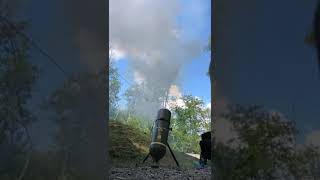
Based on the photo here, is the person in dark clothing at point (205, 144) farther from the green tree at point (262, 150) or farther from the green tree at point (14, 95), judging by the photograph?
the green tree at point (14, 95)

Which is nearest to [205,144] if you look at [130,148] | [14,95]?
[130,148]

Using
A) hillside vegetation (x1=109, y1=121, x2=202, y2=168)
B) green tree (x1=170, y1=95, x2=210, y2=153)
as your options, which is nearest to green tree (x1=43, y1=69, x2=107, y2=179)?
hillside vegetation (x1=109, y1=121, x2=202, y2=168)

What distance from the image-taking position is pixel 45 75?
135 inches

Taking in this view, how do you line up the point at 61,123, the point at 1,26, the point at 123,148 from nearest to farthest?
1. the point at 1,26
2. the point at 61,123
3. the point at 123,148

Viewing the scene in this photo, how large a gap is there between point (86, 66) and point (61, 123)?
1.61 ft

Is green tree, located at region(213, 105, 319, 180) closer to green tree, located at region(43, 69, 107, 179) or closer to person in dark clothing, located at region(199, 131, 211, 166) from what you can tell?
green tree, located at region(43, 69, 107, 179)

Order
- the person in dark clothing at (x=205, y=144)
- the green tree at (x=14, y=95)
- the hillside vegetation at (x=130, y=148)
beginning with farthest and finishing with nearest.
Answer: the hillside vegetation at (x=130, y=148) < the person in dark clothing at (x=205, y=144) < the green tree at (x=14, y=95)

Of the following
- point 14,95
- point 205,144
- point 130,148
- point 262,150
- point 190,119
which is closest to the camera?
point 14,95

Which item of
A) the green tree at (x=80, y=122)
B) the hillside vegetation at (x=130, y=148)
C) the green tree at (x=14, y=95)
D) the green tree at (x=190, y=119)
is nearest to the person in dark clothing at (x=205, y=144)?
the hillside vegetation at (x=130, y=148)

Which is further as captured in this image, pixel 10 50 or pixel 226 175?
pixel 226 175

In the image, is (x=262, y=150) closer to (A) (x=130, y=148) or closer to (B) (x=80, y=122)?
(B) (x=80, y=122)

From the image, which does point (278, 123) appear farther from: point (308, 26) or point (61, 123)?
point (61, 123)

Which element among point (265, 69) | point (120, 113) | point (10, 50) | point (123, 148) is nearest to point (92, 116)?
point (10, 50)

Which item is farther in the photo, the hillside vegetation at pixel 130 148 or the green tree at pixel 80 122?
the hillside vegetation at pixel 130 148
